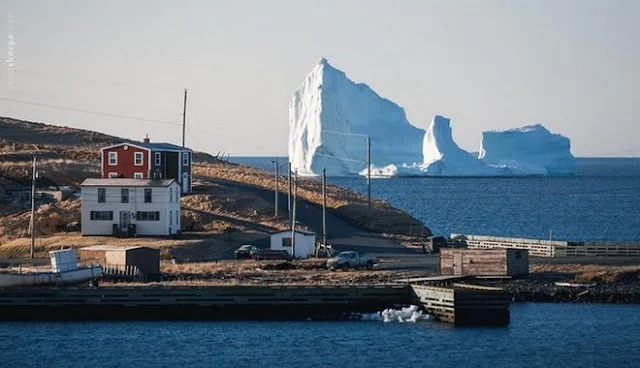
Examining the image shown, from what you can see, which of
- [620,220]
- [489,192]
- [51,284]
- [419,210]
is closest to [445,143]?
[489,192]

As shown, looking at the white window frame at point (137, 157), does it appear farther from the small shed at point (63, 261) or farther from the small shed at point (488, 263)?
the small shed at point (488, 263)

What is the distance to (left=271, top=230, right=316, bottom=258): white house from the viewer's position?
55219mm

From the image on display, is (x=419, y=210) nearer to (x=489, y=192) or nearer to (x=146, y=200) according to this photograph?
(x=489, y=192)

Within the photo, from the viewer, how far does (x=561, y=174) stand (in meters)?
180

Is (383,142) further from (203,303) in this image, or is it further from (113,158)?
(203,303)

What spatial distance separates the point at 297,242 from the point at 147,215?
26.4ft

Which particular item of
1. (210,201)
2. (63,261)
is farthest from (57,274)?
(210,201)

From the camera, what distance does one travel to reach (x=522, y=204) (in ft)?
418

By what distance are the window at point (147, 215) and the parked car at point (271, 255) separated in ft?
24.3

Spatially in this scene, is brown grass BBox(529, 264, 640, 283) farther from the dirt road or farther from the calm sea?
the dirt road

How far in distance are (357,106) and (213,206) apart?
289 ft

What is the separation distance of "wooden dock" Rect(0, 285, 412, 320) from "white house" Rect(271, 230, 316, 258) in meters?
14.3

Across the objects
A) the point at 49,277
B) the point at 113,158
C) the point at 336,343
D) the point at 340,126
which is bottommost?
the point at 336,343

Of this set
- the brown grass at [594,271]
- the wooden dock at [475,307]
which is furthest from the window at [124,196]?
the wooden dock at [475,307]
